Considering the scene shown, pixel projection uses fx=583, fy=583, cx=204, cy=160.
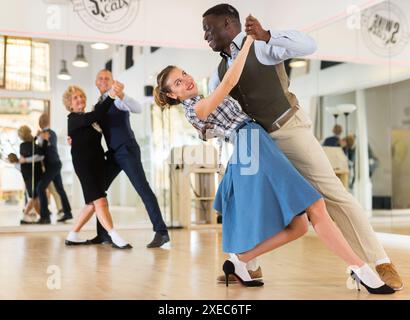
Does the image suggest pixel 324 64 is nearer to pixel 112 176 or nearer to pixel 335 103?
pixel 335 103

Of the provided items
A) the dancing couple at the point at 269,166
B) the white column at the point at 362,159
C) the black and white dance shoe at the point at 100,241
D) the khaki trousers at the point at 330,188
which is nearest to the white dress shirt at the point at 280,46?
the dancing couple at the point at 269,166

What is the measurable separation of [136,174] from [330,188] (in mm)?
2016

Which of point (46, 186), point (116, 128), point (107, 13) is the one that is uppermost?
point (107, 13)

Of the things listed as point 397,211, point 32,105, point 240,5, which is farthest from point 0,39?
point 397,211

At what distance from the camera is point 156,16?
6.23m

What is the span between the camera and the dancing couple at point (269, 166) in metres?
2.14

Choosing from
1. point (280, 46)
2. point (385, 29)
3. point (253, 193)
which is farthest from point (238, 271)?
point (385, 29)

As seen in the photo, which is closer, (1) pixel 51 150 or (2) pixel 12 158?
(2) pixel 12 158

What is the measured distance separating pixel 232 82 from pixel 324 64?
408cm

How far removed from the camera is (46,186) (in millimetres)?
6020

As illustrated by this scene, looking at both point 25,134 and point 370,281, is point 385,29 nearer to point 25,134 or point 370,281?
point 370,281

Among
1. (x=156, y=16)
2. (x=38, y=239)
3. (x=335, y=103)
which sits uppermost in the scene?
(x=156, y=16)

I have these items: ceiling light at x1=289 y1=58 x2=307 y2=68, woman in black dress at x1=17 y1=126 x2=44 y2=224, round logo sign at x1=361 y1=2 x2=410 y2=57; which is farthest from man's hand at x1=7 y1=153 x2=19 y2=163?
round logo sign at x1=361 y1=2 x2=410 y2=57

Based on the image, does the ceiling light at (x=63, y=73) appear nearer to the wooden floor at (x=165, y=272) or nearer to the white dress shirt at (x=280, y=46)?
the wooden floor at (x=165, y=272)
